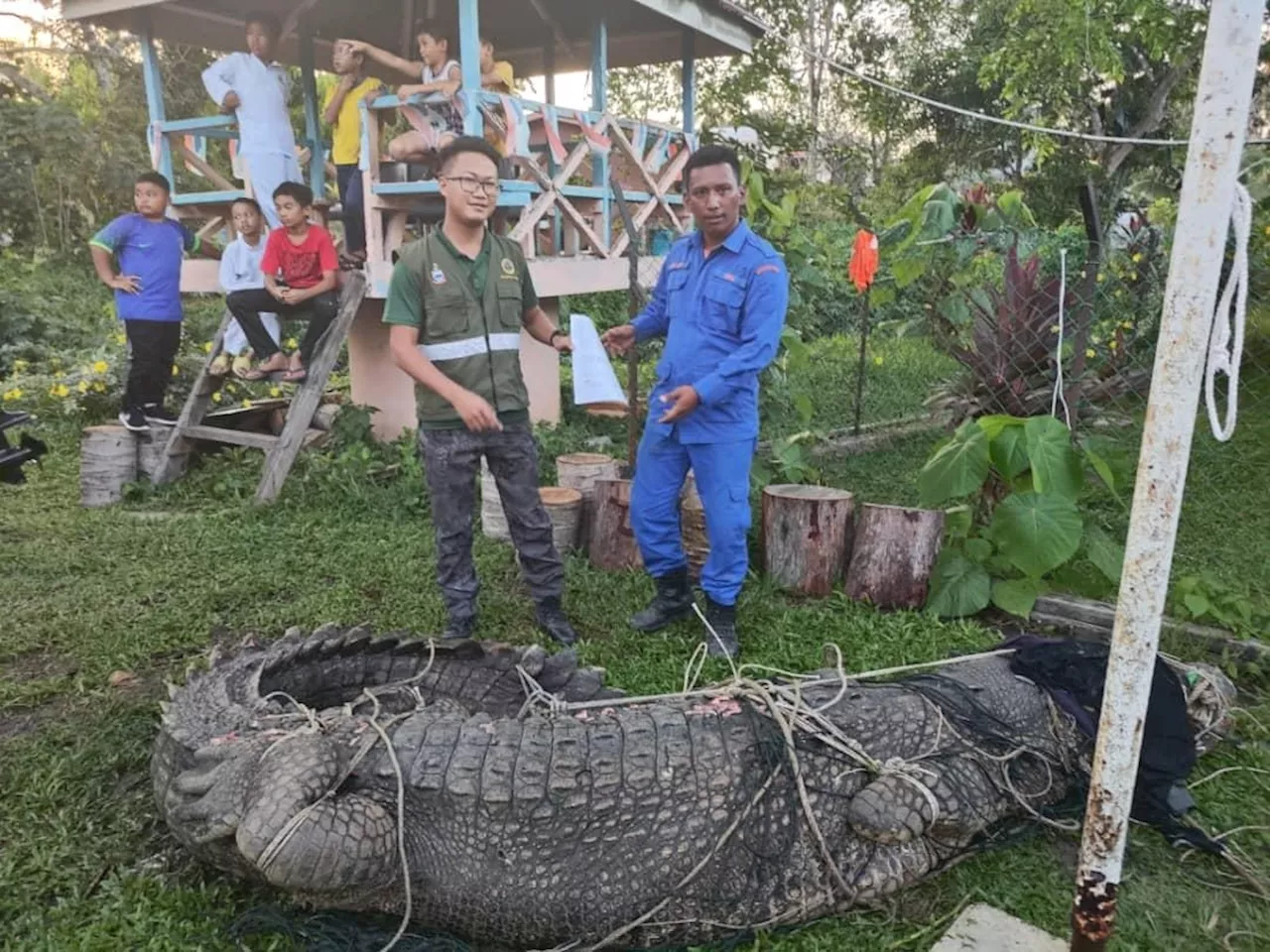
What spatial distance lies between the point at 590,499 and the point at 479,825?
2.65 meters

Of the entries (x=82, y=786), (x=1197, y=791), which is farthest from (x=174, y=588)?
(x=1197, y=791)

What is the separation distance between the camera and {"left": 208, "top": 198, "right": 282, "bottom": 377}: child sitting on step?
233 inches

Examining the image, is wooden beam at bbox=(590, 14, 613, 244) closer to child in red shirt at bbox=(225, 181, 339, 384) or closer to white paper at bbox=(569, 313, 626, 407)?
child in red shirt at bbox=(225, 181, 339, 384)

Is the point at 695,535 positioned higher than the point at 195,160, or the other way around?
the point at 195,160

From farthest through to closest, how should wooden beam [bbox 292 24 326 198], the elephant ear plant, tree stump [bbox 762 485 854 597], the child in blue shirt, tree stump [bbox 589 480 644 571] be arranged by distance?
wooden beam [bbox 292 24 326 198], the child in blue shirt, tree stump [bbox 589 480 644 571], tree stump [bbox 762 485 854 597], the elephant ear plant

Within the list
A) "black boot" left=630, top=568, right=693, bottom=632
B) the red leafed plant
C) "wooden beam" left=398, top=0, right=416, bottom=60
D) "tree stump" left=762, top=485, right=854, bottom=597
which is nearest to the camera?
"black boot" left=630, top=568, right=693, bottom=632

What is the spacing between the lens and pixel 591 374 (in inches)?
144

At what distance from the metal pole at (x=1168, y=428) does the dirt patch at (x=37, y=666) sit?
344cm

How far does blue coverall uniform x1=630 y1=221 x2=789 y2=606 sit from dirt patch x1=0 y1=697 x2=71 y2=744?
87.7 inches

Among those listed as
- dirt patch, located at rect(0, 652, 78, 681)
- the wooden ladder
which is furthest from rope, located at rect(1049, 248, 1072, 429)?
dirt patch, located at rect(0, 652, 78, 681)

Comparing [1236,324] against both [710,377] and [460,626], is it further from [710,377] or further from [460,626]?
[460,626]

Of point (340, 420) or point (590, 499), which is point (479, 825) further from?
point (340, 420)

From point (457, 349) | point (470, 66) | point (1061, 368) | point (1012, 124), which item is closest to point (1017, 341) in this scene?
point (1061, 368)

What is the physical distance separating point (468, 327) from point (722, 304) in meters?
0.96
